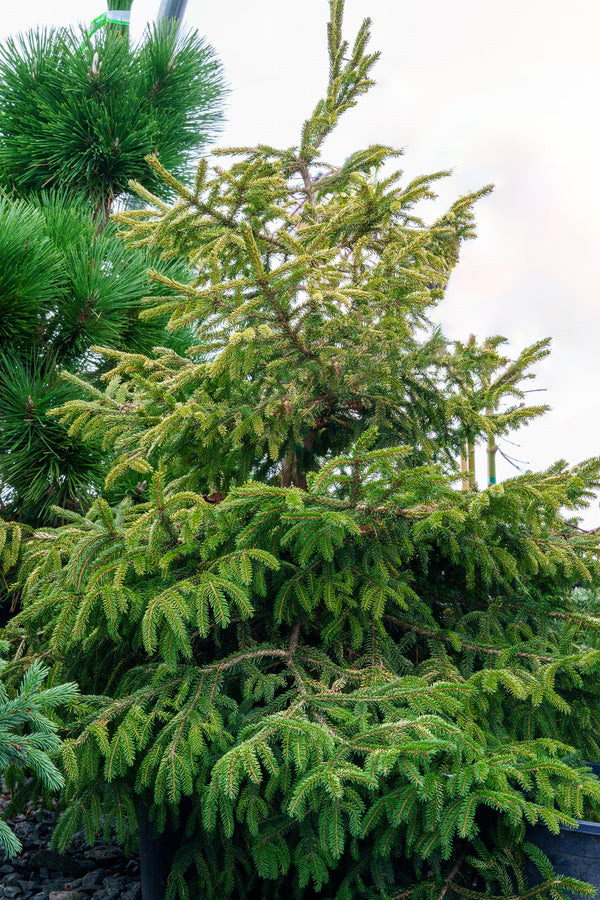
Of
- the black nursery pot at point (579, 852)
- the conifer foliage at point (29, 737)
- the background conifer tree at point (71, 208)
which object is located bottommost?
the black nursery pot at point (579, 852)

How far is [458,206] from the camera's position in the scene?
2781mm

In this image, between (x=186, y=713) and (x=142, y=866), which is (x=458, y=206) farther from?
(x=142, y=866)

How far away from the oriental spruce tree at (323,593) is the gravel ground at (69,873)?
0.45 m

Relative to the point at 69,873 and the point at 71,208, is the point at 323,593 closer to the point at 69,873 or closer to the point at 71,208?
the point at 69,873

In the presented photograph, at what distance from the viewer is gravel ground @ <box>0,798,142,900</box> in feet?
8.50

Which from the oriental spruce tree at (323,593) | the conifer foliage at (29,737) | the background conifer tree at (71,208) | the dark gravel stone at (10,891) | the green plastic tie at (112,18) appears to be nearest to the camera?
the conifer foliage at (29,737)

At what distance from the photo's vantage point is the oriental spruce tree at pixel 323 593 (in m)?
1.87

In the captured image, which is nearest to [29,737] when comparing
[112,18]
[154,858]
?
[154,858]

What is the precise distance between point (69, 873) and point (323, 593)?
1.63 meters

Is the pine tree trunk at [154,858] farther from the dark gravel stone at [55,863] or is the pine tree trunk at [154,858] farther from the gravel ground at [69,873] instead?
the dark gravel stone at [55,863]

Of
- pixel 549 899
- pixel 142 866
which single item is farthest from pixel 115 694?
pixel 549 899

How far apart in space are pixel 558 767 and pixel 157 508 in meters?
1.29

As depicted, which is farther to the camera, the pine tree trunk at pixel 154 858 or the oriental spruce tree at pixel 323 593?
the pine tree trunk at pixel 154 858

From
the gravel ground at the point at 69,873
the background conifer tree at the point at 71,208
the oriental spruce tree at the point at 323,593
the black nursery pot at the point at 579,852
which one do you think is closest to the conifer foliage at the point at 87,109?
the background conifer tree at the point at 71,208
